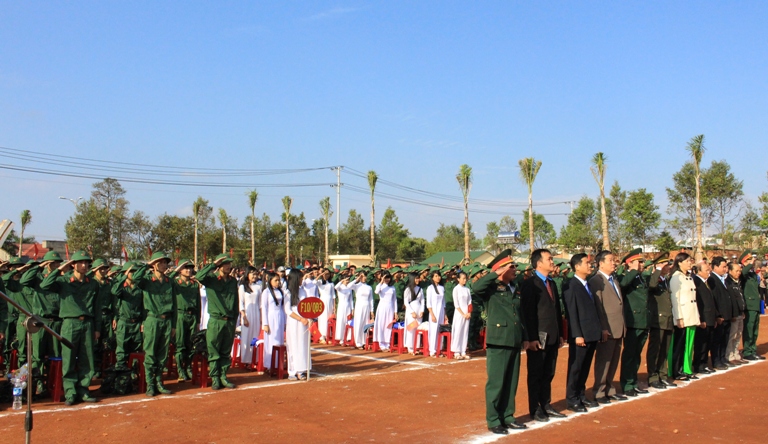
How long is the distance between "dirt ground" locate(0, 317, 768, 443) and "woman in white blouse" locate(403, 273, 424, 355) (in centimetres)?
357

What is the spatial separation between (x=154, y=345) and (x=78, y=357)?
97 cm

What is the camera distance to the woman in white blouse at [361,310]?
15.3m

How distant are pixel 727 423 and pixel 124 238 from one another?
4352 centimetres

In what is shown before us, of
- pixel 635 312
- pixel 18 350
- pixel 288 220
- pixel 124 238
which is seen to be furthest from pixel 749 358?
pixel 288 220

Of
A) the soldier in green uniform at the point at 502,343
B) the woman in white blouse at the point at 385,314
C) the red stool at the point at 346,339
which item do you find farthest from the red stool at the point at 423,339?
the soldier in green uniform at the point at 502,343

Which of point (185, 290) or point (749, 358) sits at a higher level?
point (185, 290)

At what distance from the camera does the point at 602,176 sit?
36125mm

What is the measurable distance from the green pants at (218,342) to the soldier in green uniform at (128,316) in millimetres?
1234

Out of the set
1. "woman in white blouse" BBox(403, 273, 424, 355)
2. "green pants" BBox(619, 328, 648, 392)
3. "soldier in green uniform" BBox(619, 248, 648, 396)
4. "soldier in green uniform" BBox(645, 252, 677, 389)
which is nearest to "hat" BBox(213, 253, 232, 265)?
"woman in white blouse" BBox(403, 273, 424, 355)

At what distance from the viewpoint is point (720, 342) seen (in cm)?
1152

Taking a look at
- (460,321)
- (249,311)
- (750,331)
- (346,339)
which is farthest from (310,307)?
(750,331)

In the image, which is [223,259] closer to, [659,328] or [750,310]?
[659,328]

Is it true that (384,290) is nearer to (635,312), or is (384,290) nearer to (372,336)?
(372,336)

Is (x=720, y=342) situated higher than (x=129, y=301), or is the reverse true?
(x=129, y=301)
